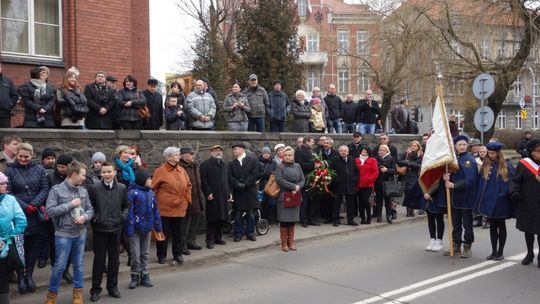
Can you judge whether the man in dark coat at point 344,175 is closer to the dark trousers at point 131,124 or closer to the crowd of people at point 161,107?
the crowd of people at point 161,107

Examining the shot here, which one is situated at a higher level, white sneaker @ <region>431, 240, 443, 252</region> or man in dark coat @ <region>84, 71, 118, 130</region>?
man in dark coat @ <region>84, 71, 118, 130</region>

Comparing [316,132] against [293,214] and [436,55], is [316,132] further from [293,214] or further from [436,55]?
[436,55]

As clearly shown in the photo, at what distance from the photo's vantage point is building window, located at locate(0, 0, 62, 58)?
12391 millimetres

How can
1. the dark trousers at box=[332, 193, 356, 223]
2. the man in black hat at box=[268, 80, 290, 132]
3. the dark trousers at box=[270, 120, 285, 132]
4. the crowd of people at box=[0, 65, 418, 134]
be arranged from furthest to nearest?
the dark trousers at box=[270, 120, 285, 132]
the man in black hat at box=[268, 80, 290, 132]
the dark trousers at box=[332, 193, 356, 223]
the crowd of people at box=[0, 65, 418, 134]

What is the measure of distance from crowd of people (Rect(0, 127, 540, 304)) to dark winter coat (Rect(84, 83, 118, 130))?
36.7 inches

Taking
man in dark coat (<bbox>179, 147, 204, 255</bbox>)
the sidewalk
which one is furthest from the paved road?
man in dark coat (<bbox>179, 147, 204, 255</bbox>)

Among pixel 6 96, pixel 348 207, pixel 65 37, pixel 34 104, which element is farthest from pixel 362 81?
pixel 6 96

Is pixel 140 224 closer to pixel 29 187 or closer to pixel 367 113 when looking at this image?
pixel 29 187

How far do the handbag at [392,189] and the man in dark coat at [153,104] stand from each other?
18.2 ft

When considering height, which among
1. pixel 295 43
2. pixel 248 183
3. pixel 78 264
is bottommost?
pixel 78 264

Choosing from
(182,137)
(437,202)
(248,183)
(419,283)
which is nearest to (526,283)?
(419,283)

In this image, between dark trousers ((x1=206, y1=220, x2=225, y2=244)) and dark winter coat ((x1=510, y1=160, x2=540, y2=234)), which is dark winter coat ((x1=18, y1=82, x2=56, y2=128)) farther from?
dark winter coat ((x1=510, y1=160, x2=540, y2=234))

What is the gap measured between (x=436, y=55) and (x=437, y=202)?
1532 centimetres

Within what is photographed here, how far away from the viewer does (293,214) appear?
10.5 meters
